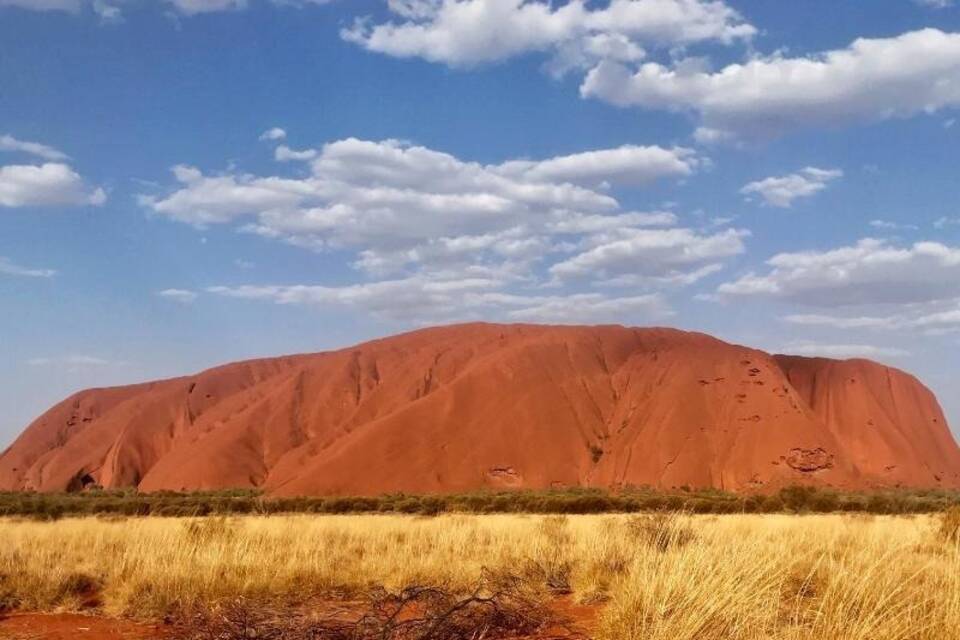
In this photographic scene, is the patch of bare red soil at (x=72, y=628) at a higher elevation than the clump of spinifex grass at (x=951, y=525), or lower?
higher

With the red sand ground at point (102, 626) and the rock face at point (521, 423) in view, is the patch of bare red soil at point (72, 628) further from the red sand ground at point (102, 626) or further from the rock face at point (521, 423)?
the rock face at point (521, 423)

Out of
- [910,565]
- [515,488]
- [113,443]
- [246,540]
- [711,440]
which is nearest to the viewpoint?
[910,565]

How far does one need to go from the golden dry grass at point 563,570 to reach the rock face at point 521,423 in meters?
46.2

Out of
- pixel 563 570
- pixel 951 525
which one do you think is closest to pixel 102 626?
pixel 563 570

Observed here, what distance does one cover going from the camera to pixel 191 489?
64.2m

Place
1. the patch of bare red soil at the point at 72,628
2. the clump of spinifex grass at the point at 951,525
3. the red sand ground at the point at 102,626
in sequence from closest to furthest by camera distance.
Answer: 1. the red sand ground at the point at 102,626
2. the patch of bare red soil at the point at 72,628
3. the clump of spinifex grass at the point at 951,525

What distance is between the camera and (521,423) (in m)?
65.5

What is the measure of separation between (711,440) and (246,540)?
56721mm

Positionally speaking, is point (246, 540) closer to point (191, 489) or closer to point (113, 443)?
point (191, 489)

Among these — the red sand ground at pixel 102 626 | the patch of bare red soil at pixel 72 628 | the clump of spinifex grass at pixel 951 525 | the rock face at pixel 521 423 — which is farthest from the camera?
the rock face at pixel 521 423

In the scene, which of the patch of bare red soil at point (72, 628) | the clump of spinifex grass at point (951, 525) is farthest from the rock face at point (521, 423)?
the patch of bare red soil at point (72, 628)

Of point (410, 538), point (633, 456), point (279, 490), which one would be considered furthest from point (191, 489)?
point (410, 538)

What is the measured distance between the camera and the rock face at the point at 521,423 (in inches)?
2413

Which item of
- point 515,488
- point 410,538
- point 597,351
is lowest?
point 515,488
